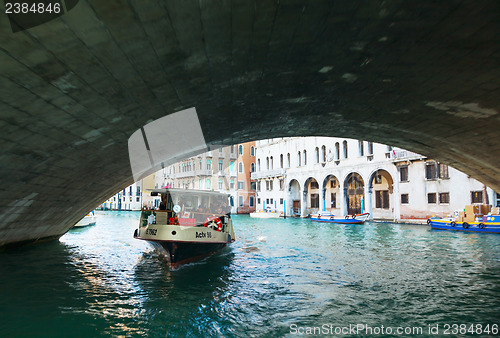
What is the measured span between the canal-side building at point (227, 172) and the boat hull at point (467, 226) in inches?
1479

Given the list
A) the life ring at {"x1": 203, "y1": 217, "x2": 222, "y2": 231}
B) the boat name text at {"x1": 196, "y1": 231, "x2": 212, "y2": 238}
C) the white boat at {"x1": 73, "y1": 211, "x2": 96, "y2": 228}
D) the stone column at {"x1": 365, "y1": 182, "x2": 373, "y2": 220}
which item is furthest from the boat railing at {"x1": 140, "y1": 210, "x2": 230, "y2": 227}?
the stone column at {"x1": 365, "y1": 182, "x2": 373, "y2": 220}

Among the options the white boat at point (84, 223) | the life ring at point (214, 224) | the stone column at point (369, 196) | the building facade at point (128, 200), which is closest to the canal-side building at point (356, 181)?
the stone column at point (369, 196)

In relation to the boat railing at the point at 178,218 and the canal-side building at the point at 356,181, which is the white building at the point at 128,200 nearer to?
the canal-side building at the point at 356,181

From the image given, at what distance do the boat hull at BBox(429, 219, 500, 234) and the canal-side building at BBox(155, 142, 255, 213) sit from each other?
3756 cm

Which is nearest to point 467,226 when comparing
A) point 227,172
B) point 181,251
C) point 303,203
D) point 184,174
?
point 181,251

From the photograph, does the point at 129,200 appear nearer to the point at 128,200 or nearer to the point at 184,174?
the point at 128,200

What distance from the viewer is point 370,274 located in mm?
11945

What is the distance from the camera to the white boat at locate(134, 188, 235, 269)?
1305 centimetres

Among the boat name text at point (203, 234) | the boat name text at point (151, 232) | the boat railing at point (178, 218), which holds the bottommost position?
the boat name text at point (203, 234)

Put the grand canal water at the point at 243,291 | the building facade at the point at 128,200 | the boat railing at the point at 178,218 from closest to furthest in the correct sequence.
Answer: the grand canal water at the point at 243,291, the boat railing at the point at 178,218, the building facade at the point at 128,200

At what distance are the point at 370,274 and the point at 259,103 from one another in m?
6.91

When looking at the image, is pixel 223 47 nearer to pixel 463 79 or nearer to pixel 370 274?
pixel 463 79

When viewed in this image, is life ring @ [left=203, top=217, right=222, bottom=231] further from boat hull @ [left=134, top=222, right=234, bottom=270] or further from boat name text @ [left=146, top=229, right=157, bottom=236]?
boat name text @ [left=146, top=229, right=157, bottom=236]

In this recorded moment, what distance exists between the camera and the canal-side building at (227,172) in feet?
199
